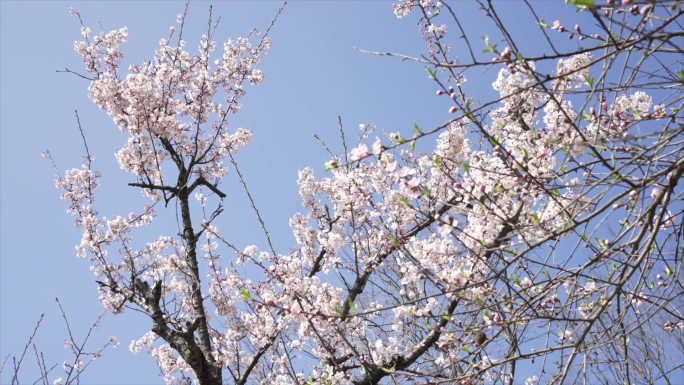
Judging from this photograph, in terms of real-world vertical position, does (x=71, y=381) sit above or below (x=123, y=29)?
below

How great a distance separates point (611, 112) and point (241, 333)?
17.5 ft

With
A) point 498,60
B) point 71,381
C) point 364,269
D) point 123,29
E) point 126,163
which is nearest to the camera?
point 498,60

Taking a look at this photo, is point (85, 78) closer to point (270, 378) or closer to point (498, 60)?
point (270, 378)

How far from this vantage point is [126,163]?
22.7 ft

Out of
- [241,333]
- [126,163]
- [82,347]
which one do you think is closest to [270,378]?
[241,333]

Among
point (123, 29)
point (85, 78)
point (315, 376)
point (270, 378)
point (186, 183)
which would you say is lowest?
point (315, 376)

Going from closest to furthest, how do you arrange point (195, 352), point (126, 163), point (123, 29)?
1. point (195, 352)
2. point (126, 163)
3. point (123, 29)

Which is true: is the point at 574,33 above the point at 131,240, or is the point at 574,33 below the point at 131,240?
below

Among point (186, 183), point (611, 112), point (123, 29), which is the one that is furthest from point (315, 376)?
point (123, 29)

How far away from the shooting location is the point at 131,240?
7.21 metres

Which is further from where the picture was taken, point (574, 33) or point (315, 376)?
point (315, 376)

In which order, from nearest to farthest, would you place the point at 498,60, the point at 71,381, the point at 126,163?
the point at 498,60 → the point at 71,381 → the point at 126,163

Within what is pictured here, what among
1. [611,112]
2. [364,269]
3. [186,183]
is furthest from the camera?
[186,183]

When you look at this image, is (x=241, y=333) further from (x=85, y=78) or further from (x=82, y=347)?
(x=85, y=78)
